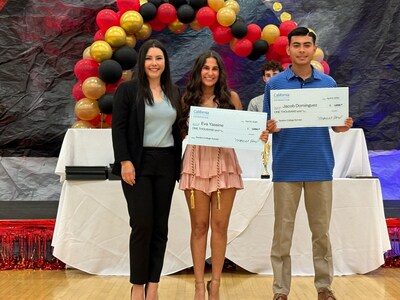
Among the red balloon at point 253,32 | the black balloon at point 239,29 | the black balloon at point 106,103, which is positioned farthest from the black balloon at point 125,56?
the red balloon at point 253,32

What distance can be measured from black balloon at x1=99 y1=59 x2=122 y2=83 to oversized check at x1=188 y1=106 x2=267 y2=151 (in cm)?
189

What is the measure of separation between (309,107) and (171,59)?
2792 mm

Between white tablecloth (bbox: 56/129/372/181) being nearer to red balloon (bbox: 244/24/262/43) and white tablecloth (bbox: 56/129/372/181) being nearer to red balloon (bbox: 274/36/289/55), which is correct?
red balloon (bbox: 274/36/289/55)

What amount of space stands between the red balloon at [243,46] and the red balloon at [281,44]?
0.72ft

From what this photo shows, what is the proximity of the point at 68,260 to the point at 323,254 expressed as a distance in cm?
188

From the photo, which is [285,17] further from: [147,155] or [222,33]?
[147,155]

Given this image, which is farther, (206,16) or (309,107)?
(206,16)

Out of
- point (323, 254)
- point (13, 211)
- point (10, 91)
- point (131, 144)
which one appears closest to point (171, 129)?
point (131, 144)

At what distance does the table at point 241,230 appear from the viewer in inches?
160

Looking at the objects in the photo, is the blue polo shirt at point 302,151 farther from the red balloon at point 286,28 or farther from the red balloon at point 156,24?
the red balloon at point 156,24

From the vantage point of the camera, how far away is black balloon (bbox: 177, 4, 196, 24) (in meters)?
4.89

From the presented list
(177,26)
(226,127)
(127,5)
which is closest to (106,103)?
(127,5)

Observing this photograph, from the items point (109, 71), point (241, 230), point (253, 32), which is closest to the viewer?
point (241, 230)

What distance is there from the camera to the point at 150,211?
286cm
